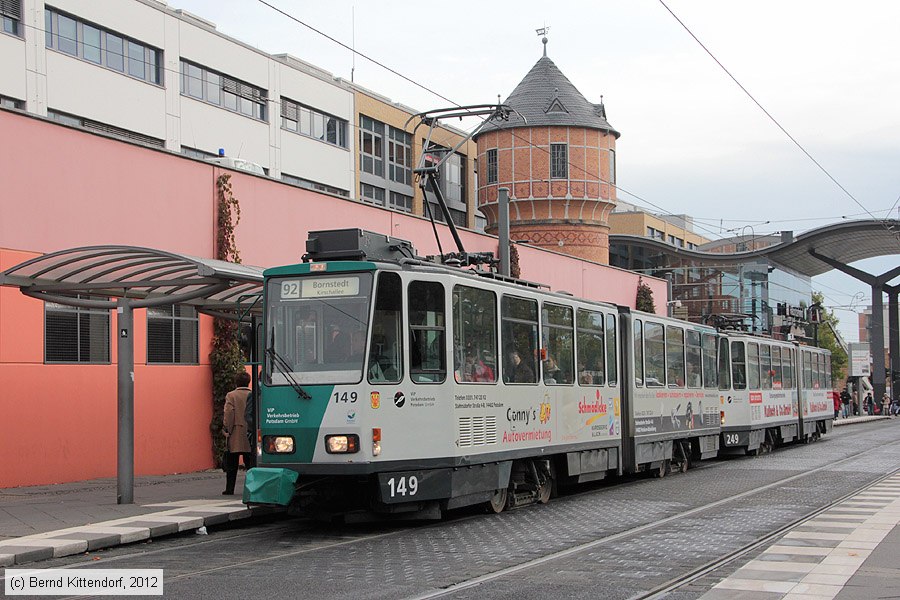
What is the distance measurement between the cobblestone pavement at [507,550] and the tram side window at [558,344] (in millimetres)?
→ 1881

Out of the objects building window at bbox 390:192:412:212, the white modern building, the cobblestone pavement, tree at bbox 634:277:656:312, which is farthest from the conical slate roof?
the cobblestone pavement

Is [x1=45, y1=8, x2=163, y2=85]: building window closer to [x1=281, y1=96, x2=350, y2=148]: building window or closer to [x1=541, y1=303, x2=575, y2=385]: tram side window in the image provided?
[x1=281, y1=96, x2=350, y2=148]: building window

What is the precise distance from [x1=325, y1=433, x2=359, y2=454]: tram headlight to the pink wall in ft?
24.0

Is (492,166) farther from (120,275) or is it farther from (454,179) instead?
(120,275)

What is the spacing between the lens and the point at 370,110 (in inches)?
1881

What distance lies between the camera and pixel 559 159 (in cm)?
5159

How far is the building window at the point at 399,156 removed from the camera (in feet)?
165

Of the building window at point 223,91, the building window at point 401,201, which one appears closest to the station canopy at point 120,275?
the building window at point 223,91

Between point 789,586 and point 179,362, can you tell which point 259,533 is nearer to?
point 789,586

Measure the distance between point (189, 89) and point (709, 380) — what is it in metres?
20.6

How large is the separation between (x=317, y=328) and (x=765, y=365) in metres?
19.4

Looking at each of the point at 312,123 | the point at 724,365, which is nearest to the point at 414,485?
the point at 724,365

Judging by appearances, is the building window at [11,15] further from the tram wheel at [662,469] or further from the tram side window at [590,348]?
the tram wheel at [662,469]

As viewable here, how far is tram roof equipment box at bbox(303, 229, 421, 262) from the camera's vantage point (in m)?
13.4
